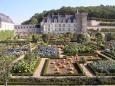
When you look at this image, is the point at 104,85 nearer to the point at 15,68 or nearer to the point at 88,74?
the point at 88,74

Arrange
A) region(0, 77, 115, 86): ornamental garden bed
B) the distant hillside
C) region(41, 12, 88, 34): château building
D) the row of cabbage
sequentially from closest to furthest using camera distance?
region(0, 77, 115, 86): ornamental garden bed < the row of cabbage < region(41, 12, 88, 34): château building < the distant hillside

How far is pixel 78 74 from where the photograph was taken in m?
20.1

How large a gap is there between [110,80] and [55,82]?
3.10 meters

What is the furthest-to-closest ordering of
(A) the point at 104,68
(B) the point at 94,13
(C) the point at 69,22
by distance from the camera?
(B) the point at 94,13 < (C) the point at 69,22 < (A) the point at 104,68

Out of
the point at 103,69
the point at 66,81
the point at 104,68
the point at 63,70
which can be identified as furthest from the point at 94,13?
the point at 66,81

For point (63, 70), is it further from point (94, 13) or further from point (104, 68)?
point (94, 13)

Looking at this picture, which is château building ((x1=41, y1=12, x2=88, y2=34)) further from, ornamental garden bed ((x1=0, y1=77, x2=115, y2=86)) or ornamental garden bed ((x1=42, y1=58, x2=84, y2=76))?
ornamental garden bed ((x1=0, y1=77, x2=115, y2=86))

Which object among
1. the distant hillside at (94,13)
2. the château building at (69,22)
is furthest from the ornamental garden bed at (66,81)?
the distant hillside at (94,13)

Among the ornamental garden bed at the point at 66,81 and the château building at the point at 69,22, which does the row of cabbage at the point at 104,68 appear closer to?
the ornamental garden bed at the point at 66,81

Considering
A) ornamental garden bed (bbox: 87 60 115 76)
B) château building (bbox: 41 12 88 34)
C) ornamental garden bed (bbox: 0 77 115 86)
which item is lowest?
château building (bbox: 41 12 88 34)

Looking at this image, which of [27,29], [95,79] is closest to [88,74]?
[95,79]

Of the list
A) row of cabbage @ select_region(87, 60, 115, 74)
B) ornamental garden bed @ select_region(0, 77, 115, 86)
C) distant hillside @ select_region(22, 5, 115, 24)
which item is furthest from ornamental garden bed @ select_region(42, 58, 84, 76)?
distant hillside @ select_region(22, 5, 115, 24)

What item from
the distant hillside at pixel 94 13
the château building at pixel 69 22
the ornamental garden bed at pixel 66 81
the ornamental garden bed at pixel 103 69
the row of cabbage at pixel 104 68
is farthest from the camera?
the distant hillside at pixel 94 13

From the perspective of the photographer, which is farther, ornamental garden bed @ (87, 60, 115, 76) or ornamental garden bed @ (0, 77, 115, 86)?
ornamental garden bed @ (87, 60, 115, 76)
